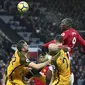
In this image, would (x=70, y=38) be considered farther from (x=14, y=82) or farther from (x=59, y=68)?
(x=14, y=82)

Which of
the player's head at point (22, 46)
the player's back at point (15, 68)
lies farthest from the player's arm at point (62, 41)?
the player's back at point (15, 68)

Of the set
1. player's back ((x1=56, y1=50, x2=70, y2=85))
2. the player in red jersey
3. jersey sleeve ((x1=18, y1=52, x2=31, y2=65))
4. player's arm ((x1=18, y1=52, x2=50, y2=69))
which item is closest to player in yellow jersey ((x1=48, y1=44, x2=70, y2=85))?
player's back ((x1=56, y1=50, x2=70, y2=85))

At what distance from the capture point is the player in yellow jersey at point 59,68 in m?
9.38

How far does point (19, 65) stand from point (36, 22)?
1521cm

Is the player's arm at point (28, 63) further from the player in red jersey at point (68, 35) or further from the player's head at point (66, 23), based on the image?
the player's head at point (66, 23)

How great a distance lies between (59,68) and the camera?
31.1 feet

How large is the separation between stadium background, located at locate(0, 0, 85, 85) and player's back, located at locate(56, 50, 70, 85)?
1076cm

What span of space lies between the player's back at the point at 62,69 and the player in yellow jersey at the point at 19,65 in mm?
344

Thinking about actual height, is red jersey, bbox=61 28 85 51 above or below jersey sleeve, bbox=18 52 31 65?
below

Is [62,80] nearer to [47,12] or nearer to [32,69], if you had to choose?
[32,69]

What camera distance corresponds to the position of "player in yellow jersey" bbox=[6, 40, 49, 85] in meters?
9.77

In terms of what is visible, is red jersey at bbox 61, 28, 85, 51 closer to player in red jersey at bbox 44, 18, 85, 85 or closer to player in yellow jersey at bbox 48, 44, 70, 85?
player in red jersey at bbox 44, 18, 85, 85

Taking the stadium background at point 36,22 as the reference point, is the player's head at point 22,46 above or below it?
above

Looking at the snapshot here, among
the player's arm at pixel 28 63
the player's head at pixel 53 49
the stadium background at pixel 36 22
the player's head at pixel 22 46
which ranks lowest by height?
the stadium background at pixel 36 22
